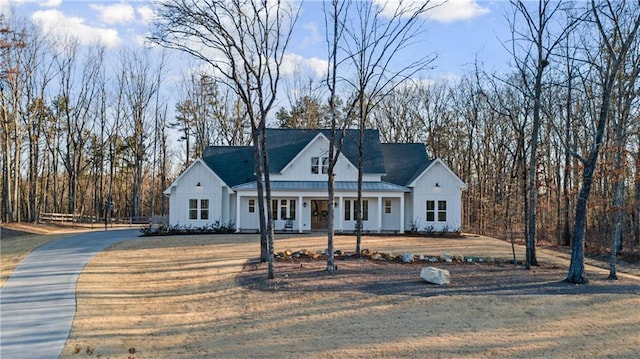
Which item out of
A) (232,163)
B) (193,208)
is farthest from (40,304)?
(232,163)

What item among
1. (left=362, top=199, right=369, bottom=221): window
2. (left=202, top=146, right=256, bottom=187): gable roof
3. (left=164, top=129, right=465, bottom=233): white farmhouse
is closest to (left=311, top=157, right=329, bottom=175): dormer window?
(left=164, top=129, right=465, bottom=233): white farmhouse

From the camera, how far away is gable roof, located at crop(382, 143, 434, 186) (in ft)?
101

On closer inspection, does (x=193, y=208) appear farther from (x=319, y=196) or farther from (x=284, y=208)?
(x=319, y=196)

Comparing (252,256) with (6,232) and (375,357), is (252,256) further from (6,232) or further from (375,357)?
(6,232)

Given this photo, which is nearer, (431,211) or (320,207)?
(431,211)

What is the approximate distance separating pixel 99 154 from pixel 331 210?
3650 cm

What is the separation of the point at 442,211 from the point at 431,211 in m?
0.60

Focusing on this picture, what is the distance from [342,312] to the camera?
37.5 feet

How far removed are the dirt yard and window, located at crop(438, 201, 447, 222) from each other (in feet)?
38.1

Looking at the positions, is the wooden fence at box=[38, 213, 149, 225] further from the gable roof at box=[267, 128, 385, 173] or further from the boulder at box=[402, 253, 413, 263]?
the boulder at box=[402, 253, 413, 263]

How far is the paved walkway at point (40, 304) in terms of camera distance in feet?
29.3

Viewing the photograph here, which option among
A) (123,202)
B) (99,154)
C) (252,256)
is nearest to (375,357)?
(252,256)

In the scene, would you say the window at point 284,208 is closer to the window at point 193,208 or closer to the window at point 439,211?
the window at point 193,208

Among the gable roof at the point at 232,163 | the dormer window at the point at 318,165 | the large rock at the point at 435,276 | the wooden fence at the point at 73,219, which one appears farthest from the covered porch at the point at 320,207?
the wooden fence at the point at 73,219
